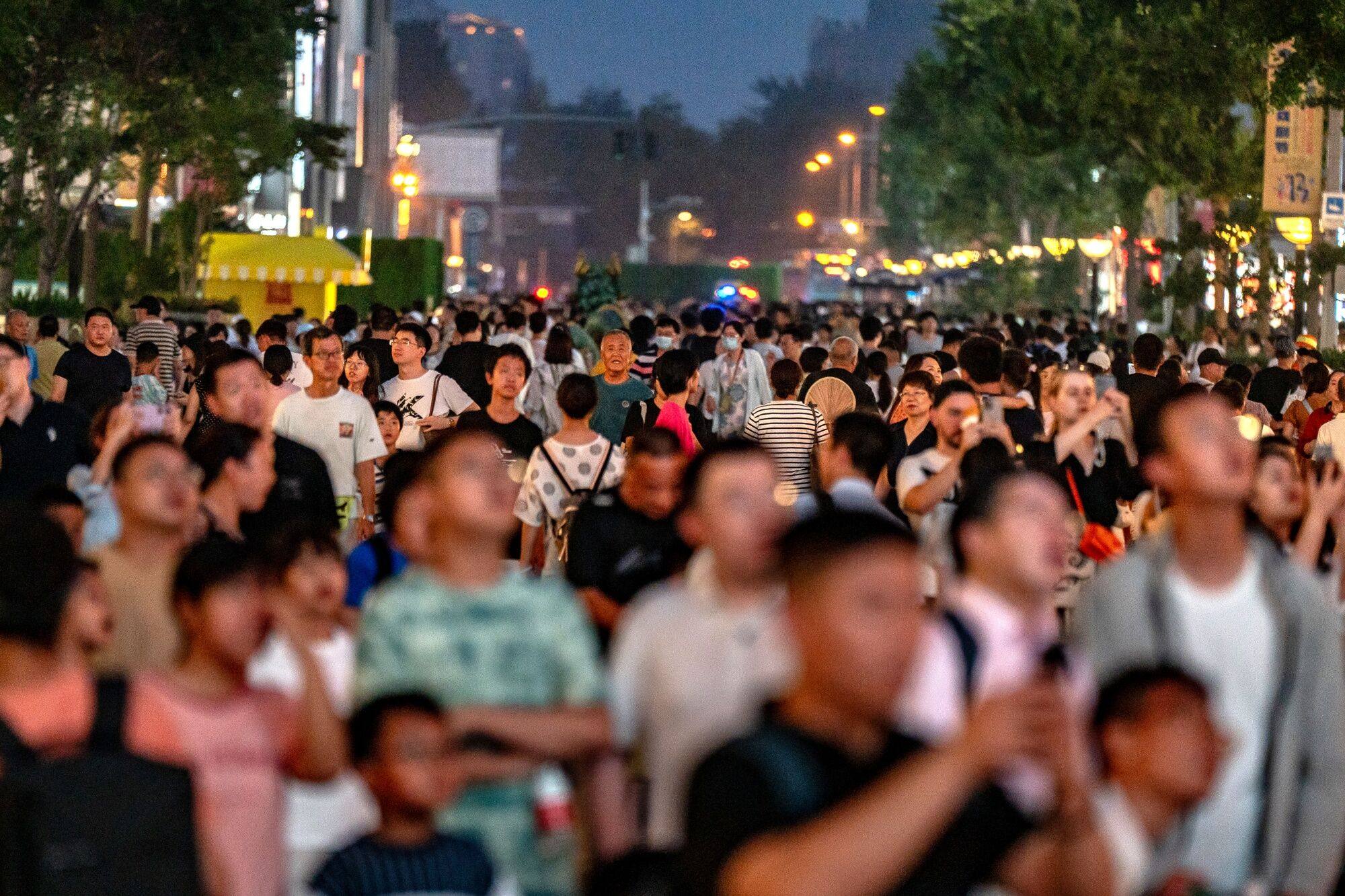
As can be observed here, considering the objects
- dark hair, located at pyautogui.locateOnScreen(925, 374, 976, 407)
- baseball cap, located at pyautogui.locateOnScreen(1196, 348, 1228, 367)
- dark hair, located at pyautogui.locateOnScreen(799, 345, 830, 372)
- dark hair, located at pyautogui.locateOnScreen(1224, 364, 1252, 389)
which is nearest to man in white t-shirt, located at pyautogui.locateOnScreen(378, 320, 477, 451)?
dark hair, located at pyautogui.locateOnScreen(799, 345, 830, 372)

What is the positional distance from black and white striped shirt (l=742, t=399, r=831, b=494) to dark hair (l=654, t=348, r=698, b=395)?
0.43 m

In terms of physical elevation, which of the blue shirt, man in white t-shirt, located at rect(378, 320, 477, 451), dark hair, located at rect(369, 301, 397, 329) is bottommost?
the blue shirt

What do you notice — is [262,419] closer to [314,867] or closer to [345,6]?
[314,867]

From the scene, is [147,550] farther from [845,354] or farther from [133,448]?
[845,354]

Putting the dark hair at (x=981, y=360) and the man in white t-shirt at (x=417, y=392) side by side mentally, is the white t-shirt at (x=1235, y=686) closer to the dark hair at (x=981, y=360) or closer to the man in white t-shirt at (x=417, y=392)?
the dark hair at (x=981, y=360)

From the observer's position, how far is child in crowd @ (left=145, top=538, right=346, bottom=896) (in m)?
5.01

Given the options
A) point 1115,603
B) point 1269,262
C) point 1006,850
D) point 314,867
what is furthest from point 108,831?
point 1269,262

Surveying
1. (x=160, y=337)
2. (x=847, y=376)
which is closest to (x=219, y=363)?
(x=847, y=376)

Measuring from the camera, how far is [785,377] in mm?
13719

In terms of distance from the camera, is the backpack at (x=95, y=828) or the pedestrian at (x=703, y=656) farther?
the pedestrian at (x=703, y=656)

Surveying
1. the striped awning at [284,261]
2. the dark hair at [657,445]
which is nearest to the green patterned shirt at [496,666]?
the dark hair at [657,445]

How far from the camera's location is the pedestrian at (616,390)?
48.7 feet

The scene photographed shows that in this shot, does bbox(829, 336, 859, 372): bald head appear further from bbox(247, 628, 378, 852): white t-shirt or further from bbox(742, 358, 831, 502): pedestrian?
bbox(247, 628, 378, 852): white t-shirt

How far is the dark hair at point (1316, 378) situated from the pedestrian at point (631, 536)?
9.67 meters
